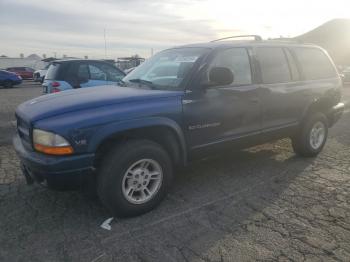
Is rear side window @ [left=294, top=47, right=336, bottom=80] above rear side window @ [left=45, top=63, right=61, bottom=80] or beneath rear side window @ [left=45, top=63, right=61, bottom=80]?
above

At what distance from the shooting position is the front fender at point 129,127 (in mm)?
3385

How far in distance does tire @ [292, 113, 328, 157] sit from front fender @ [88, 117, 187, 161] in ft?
8.09

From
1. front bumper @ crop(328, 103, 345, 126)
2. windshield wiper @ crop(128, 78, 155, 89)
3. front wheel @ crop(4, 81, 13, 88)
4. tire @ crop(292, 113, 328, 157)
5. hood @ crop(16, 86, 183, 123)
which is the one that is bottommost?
front wheel @ crop(4, 81, 13, 88)

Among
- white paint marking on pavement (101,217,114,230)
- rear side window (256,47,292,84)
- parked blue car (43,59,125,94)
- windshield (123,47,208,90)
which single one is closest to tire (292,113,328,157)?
rear side window (256,47,292,84)

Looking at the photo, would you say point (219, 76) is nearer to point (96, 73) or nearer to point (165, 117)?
point (165, 117)

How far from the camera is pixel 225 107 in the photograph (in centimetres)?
437

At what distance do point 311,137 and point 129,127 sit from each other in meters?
3.45

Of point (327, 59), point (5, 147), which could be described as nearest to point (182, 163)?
point (327, 59)

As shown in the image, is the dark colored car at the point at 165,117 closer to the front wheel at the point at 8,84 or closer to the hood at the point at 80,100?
the hood at the point at 80,100

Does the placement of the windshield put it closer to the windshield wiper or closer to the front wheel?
the windshield wiper

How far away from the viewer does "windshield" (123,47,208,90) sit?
4.29 meters

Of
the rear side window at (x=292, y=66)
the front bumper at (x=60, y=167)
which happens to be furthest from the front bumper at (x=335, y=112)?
the front bumper at (x=60, y=167)

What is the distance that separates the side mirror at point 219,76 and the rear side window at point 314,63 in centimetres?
185

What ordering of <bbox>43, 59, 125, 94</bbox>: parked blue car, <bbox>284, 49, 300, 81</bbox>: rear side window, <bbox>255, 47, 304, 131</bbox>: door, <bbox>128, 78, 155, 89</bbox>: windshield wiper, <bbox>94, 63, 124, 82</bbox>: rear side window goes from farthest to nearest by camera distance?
<bbox>94, 63, 124, 82</bbox>: rear side window, <bbox>43, 59, 125, 94</bbox>: parked blue car, <bbox>284, 49, 300, 81</bbox>: rear side window, <bbox>255, 47, 304, 131</bbox>: door, <bbox>128, 78, 155, 89</bbox>: windshield wiper
